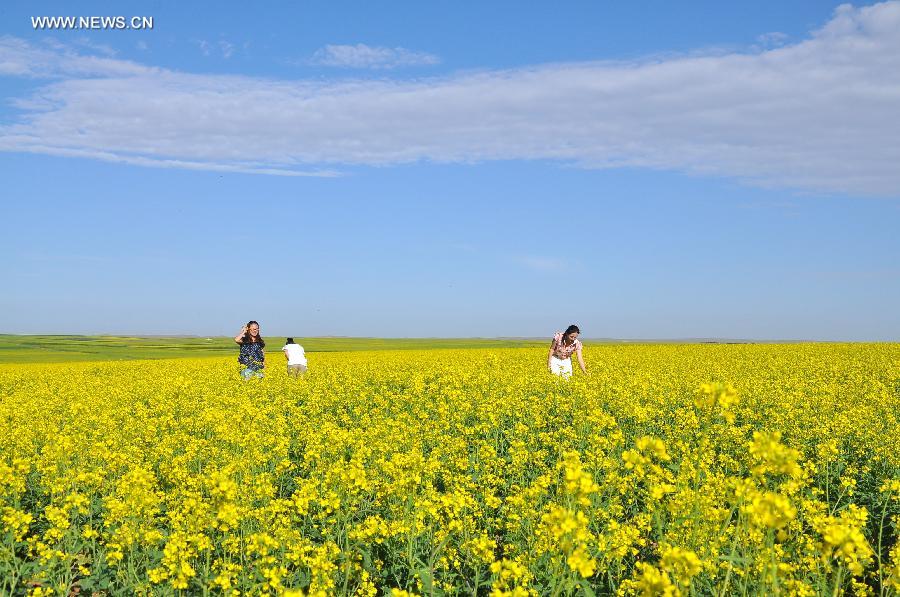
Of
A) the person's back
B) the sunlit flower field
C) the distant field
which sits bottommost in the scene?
the distant field

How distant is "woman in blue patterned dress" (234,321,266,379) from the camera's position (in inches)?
707

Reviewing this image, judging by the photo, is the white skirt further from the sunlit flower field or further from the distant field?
the distant field

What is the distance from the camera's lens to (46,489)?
830 cm

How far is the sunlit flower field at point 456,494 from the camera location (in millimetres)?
4957

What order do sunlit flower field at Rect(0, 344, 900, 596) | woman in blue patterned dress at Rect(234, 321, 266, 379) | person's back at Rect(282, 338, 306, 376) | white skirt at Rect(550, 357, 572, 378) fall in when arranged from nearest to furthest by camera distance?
sunlit flower field at Rect(0, 344, 900, 596) < white skirt at Rect(550, 357, 572, 378) < woman in blue patterned dress at Rect(234, 321, 266, 379) < person's back at Rect(282, 338, 306, 376)

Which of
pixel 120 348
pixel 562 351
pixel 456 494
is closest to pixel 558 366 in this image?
pixel 562 351

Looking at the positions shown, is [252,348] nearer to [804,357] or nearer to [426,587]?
[426,587]

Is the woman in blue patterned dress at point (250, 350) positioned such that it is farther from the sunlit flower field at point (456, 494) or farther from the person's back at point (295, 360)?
the sunlit flower field at point (456, 494)

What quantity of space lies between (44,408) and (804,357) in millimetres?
29172

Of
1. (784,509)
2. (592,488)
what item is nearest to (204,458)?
(592,488)

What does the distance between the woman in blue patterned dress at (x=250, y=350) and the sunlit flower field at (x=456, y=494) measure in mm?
1852

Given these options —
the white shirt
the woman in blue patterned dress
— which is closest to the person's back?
the white shirt

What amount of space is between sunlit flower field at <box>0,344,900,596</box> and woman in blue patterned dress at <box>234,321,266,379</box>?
1.85 metres

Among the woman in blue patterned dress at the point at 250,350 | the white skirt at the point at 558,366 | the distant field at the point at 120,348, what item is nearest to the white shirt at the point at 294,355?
the woman in blue patterned dress at the point at 250,350
